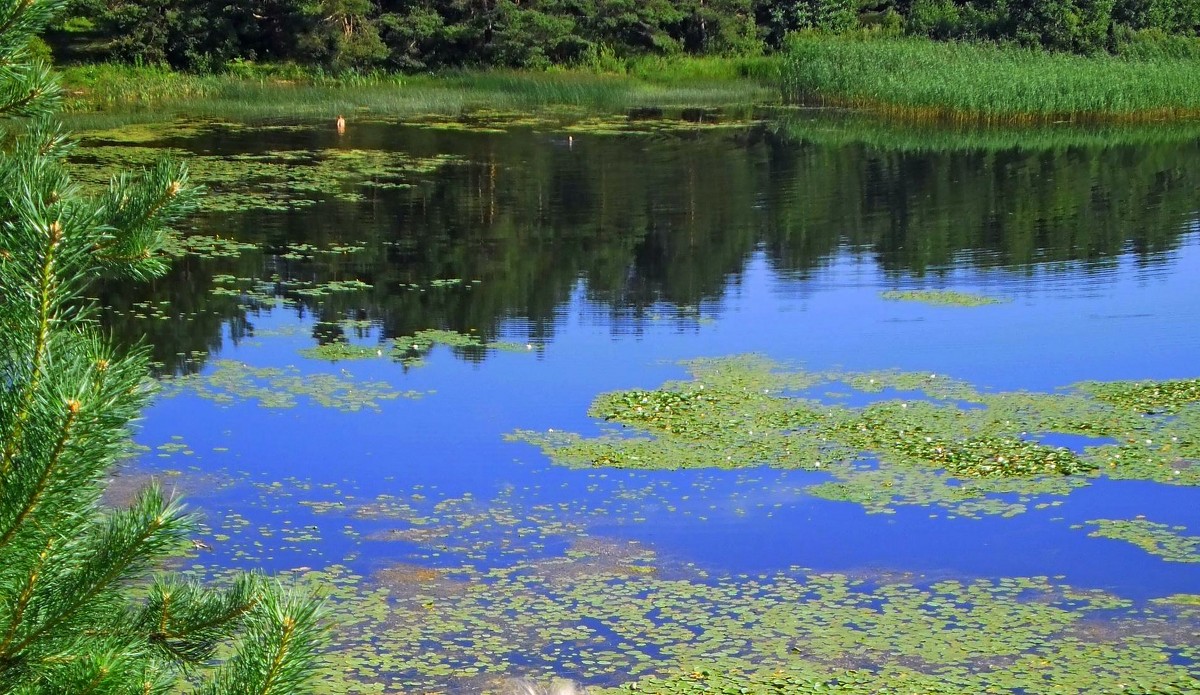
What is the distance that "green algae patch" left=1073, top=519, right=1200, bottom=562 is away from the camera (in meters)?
5.87

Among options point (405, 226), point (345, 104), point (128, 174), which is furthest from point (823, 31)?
point (128, 174)

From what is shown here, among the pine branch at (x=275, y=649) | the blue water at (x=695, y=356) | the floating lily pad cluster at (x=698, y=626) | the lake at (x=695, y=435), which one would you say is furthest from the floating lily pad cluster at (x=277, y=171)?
the pine branch at (x=275, y=649)

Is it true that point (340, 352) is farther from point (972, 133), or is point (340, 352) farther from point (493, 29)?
point (493, 29)

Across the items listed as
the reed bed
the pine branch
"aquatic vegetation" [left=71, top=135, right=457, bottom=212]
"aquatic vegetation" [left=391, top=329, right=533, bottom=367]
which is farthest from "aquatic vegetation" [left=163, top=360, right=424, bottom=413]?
the reed bed

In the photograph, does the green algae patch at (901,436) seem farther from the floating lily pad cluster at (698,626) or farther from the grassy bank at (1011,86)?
the grassy bank at (1011,86)

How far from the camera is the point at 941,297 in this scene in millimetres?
11312

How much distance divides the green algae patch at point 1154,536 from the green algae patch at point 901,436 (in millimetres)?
343

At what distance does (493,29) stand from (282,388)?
27.6 meters

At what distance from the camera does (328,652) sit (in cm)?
491

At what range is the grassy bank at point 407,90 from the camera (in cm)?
2658

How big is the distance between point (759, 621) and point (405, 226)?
379 inches

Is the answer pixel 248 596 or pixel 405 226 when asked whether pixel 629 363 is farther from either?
pixel 248 596

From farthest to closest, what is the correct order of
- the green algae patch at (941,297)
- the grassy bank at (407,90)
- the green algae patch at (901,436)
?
the grassy bank at (407,90), the green algae patch at (941,297), the green algae patch at (901,436)

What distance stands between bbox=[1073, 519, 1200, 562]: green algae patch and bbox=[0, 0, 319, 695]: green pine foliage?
15.2 feet
